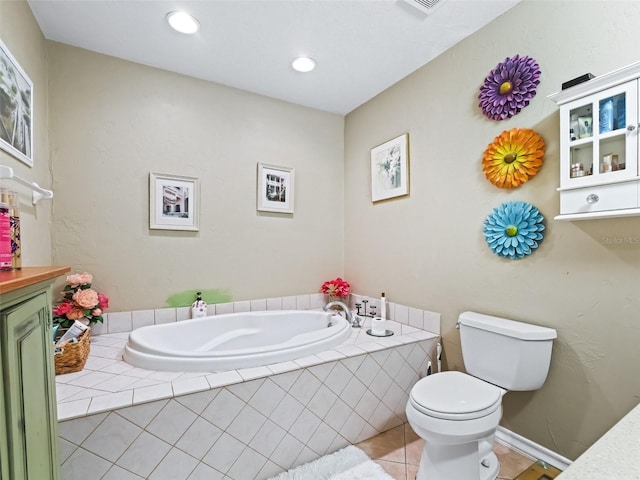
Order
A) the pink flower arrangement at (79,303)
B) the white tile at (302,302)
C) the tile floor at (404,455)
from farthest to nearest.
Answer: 1. the white tile at (302,302)
2. the pink flower arrangement at (79,303)
3. the tile floor at (404,455)

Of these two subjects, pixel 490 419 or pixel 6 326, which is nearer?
pixel 6 326

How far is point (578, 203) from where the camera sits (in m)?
1.41

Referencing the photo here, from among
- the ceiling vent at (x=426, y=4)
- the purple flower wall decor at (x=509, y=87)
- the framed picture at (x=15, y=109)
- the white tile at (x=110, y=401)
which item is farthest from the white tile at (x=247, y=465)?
the ceiling vent at (x=426, y=4)

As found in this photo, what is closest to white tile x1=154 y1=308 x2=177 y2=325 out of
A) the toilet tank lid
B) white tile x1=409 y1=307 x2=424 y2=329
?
white tile x1=409 y1=307 x2=424 y2=329

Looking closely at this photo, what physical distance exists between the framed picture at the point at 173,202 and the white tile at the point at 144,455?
1489 millimetres

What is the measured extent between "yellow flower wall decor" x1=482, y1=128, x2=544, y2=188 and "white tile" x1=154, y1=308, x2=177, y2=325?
7.90ft

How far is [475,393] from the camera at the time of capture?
1.50 meters

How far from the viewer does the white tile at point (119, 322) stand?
7.28 ft

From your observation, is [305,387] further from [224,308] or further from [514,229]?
[514,229]

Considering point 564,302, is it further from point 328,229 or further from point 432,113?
point 328,229

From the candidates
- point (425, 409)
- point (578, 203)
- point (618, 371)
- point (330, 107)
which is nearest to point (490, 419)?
point (425, 409)

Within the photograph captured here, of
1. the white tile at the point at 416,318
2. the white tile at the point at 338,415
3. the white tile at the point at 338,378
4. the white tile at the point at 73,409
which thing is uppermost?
the white tile at the point at 416,318

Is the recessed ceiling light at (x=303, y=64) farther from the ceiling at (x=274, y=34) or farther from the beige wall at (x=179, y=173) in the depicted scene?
the beige wall at (x=179, y=173)

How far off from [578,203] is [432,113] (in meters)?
1.19
